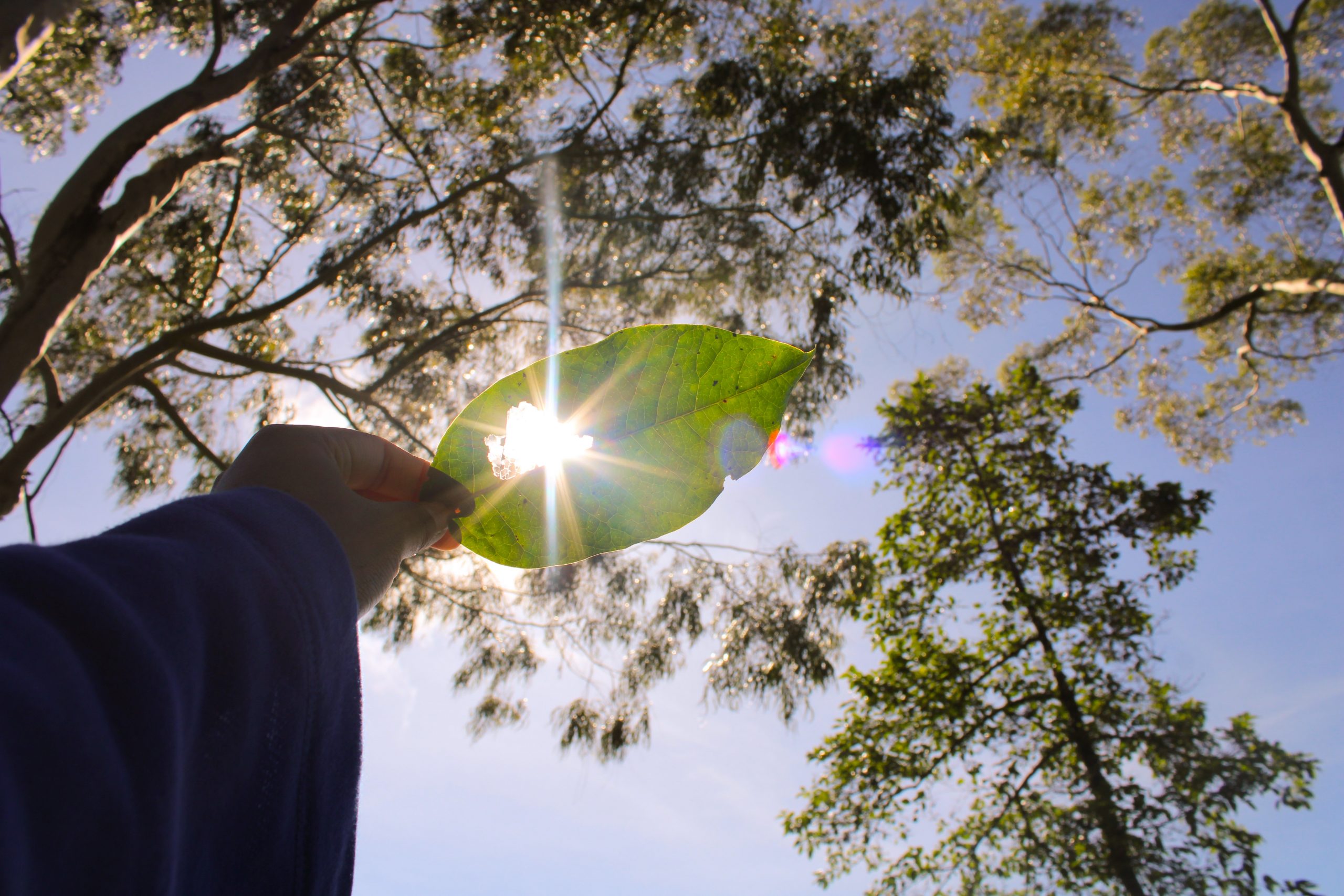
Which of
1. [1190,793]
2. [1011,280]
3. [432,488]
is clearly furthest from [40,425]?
[1011,280]

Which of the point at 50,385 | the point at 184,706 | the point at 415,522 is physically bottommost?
the point at 184,706

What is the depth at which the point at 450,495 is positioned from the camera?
2.38 ft

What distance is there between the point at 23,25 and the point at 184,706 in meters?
2.53

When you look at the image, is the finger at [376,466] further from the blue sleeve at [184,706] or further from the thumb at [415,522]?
the blue sleeve at [184,706]

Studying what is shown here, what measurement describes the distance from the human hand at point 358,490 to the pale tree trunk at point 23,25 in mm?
2123

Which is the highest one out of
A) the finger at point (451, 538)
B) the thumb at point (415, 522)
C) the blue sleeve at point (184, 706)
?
the finger at point (451, 538)

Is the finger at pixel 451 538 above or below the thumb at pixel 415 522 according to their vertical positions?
above

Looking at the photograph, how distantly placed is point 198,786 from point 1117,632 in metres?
5.67

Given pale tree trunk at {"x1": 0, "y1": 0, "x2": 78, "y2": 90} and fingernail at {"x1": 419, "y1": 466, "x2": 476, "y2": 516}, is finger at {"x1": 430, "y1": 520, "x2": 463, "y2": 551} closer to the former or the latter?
fingernail at {"x1": 419, "y1": 466, "x2": 476, "y2": 516}

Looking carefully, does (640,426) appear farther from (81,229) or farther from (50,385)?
(50,385)

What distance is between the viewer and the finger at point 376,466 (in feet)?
2.31

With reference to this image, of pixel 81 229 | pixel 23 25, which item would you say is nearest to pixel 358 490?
pixel 23 25

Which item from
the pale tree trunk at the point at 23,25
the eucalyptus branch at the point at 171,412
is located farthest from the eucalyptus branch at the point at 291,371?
the pale tree trunk at the point at 23,25

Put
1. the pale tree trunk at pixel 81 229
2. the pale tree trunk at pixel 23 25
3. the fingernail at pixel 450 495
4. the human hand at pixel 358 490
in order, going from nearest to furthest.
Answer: the human hand at pixel 358 490, the fingernail at pixel 450 495, the pale tree trunk at pixel 23 25, the pale tree trunk at pixel 81 229
